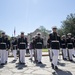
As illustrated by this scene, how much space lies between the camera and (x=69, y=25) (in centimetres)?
6053

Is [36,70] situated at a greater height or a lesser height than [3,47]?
lesser

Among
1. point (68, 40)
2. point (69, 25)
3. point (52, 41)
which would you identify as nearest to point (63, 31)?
point (69, 25)

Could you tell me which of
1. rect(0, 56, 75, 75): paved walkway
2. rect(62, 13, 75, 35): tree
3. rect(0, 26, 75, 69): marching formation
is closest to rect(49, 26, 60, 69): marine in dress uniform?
rect(0, 26, 75, 69): marching formation

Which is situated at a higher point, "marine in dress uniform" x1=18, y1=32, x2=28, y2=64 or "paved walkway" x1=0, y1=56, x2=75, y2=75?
"marine in dress uniform" x1=18, y1=32, x2=28, y2=64

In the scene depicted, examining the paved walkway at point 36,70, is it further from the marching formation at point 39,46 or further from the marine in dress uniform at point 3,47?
the marine in dress uniform at point 3,47

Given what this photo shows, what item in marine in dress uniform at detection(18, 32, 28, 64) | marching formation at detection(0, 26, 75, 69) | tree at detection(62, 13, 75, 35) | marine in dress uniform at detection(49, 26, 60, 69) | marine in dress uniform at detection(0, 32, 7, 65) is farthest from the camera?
tree at detection(62, 13, 75, 35)

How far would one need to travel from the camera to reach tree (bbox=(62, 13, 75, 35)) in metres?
58.2

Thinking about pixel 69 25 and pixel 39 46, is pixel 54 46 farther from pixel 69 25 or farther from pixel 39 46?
pixel 69 25

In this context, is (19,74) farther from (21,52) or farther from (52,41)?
(21,52)

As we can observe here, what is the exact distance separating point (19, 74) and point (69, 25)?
5379 centimetres

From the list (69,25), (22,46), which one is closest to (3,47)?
(22,46)

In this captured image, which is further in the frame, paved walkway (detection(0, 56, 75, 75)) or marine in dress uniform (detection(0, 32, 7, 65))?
marine in dress uniform (detection(0, 32, 7, 65))

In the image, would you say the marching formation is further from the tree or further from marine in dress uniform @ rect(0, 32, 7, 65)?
the tree

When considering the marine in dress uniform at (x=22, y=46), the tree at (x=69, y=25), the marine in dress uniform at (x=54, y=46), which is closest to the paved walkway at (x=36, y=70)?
the marine in dress uniform at (x=54, y=46)
